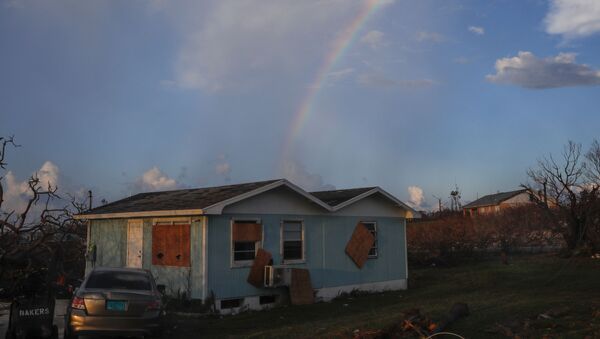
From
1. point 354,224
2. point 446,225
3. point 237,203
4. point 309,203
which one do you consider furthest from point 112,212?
point 446,225

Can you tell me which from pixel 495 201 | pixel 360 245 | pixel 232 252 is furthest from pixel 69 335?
pixel 495 201

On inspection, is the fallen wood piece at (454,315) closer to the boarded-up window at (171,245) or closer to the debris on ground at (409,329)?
the debris on ground at (409,329)

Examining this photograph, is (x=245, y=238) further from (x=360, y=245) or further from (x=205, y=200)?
(x=360, y=245)

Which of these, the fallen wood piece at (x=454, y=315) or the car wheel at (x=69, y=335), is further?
the fallen wood piece at (x=454, y=315)

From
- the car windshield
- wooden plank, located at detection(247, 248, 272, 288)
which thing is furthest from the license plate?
wooden plank, located at detection(247, 248, 272, 288)

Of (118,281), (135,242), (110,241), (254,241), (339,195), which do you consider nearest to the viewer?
(118,281)

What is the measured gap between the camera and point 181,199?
17.4 m

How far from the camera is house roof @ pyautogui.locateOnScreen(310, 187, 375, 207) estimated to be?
19.2m

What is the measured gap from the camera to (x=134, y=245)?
58.2ft

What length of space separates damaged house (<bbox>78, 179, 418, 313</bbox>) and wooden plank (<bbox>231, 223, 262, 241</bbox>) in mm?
28

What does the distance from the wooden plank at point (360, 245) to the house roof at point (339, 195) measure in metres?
1.05

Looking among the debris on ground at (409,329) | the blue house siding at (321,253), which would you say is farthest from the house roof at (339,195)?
the debris on ground at (409,329)

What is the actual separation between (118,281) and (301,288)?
7.39 metres

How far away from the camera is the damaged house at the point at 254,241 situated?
15.4 metres
